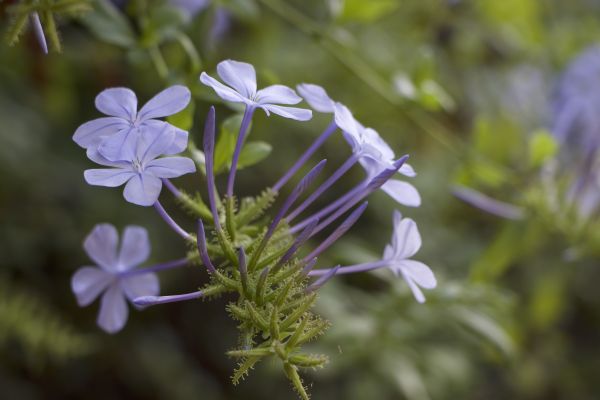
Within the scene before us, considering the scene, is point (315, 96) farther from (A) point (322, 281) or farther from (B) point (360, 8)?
(B) point (360, 8)

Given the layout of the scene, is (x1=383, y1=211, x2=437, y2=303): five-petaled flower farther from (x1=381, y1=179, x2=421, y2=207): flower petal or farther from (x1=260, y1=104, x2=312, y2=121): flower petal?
(x1=260, y1=104, x2=312, y2=121): flower petal

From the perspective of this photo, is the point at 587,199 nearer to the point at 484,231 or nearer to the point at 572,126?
the point at 572,126

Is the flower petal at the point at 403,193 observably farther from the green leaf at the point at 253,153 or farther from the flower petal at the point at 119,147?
the flower petal at the point at 119,147

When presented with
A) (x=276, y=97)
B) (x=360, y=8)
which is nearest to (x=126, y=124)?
(x=276, y=97)

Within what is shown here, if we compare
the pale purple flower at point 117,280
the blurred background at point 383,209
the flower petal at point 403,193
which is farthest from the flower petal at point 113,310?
the blurred background at point 383,209

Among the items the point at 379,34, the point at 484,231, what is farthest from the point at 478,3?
the point at 484,231

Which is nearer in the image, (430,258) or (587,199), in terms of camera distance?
(587,199)
